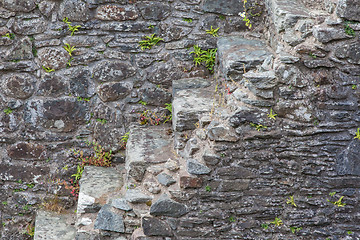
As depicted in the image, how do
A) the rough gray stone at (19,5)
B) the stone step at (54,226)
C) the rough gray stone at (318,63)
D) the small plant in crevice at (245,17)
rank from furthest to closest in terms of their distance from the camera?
the rough gray stone at (19,5)
the small plant in crevice at (245,17)
the stone step at (54,226)
the rough gray stone at (318,63)

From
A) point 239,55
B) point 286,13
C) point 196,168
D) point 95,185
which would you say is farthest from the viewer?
point 95,185

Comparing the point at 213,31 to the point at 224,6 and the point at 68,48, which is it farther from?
the point at 68,48

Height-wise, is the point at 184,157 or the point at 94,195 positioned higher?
the point at 184,157

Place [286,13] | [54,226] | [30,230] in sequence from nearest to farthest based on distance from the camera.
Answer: [286,13] < [54,226] < [30,230]

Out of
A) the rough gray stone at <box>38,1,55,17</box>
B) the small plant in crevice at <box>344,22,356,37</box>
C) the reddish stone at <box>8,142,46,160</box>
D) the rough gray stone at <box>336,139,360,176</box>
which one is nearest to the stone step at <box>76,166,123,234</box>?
the reddish stone at <box>8,142,46,160</box>

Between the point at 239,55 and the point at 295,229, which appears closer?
the point at 295,229

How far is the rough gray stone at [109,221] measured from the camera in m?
3.41

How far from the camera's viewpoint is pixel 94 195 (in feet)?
12.4

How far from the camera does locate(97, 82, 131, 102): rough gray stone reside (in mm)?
4477

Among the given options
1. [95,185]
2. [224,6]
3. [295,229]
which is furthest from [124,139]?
[295,229]

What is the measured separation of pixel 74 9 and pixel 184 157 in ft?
6.78

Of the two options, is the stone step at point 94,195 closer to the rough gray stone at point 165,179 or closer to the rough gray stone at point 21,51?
the rough gray stone at point 165,179

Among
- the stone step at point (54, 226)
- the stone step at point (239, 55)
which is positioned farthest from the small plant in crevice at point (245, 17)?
the stone step at point (54, 226)

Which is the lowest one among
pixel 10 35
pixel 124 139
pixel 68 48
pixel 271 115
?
pixel 124 139
